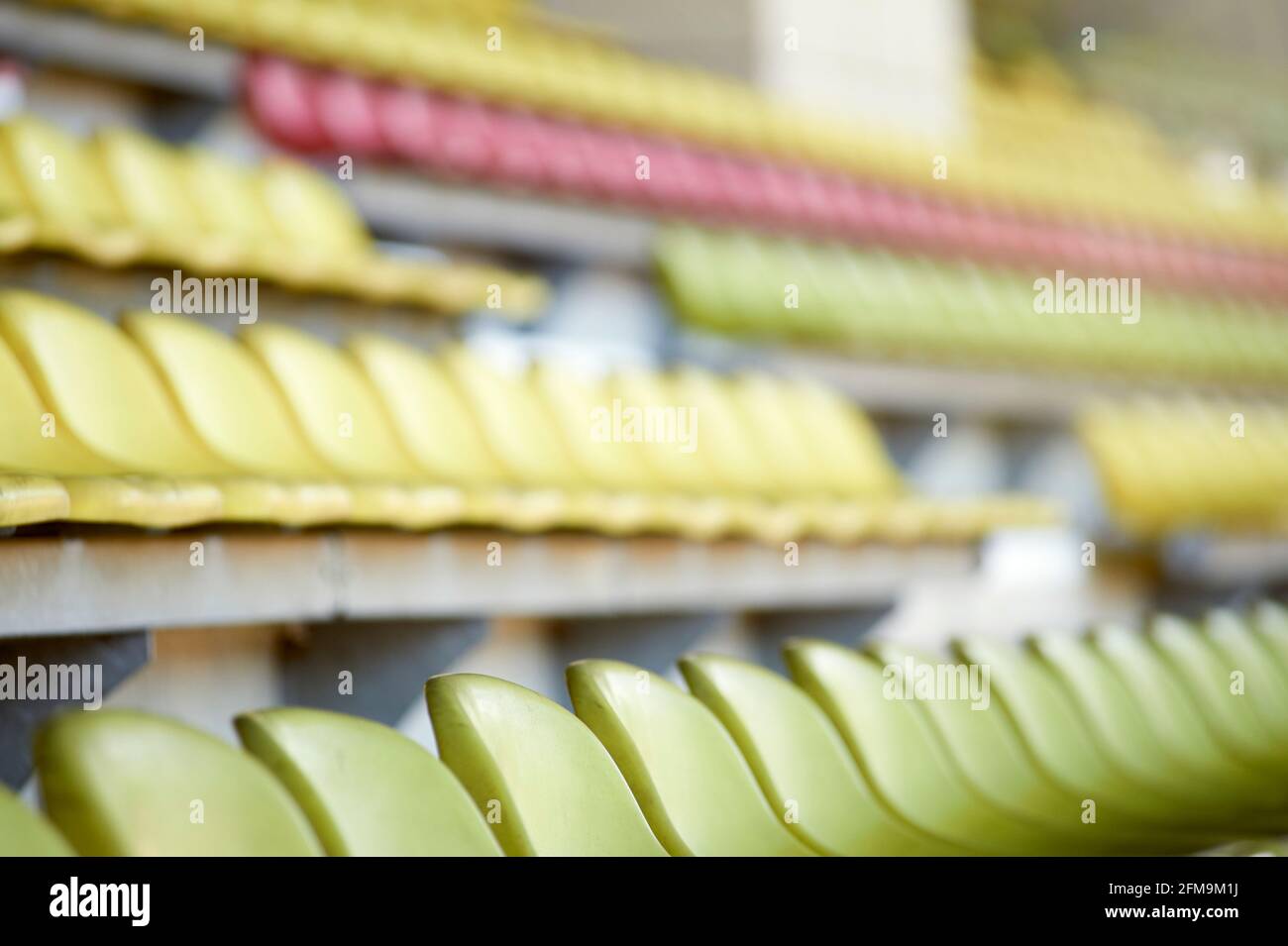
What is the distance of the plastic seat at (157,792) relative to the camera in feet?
0.86

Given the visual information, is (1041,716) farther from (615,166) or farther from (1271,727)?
(615,166)

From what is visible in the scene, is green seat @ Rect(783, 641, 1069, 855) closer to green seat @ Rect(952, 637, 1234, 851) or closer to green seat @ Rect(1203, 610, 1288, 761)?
green seat @ Rect(952, 637, 1234, 851)

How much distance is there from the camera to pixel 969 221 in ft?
5.59

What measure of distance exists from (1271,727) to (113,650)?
0.50m

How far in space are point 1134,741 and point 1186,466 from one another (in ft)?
2.79

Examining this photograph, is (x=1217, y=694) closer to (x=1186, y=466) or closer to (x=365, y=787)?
(x=365, y=787)

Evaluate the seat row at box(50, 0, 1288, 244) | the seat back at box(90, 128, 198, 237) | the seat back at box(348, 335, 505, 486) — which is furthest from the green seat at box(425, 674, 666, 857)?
the seat row at box(50, 0, 1288, 244)

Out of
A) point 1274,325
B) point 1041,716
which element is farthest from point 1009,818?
point 1274,325

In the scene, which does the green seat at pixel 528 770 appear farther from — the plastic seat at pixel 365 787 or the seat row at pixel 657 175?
the seat row at pixel 657 175

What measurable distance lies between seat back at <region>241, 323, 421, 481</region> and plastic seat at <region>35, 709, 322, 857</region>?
14.5 inches

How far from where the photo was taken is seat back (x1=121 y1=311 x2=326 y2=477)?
62 centimetres

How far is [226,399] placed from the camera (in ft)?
2.09

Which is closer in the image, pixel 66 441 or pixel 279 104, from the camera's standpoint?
pixel 66 441

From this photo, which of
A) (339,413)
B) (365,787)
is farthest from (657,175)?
(365,787)
